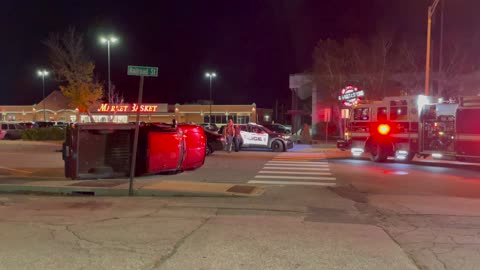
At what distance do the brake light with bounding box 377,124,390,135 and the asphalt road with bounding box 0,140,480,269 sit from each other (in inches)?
245

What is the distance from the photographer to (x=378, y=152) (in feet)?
64.9

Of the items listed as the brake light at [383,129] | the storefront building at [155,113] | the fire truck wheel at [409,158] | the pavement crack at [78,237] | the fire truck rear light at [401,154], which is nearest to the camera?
the pavement crack at [78,237]

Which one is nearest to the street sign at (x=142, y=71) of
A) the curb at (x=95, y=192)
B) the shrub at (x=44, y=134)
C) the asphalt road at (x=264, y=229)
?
the curb at (x=95, y=192)

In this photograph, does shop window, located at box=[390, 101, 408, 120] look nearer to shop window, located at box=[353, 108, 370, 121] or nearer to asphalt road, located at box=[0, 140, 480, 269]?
shop window, located at box=[353, 108, 370, 121]

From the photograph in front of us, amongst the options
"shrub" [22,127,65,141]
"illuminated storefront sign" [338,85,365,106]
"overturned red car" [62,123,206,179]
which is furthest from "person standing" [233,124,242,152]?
"shrub" [22,127,65,141]

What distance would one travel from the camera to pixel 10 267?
5551mm

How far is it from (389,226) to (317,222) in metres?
1.25

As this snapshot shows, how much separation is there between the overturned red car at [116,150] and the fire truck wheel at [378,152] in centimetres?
942

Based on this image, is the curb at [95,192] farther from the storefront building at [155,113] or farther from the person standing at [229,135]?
the storefront building at [155,113]

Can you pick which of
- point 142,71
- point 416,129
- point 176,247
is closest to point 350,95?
point 416,129

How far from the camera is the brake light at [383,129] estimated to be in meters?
19.6

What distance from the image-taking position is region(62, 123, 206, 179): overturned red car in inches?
509

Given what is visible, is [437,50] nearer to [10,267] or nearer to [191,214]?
[191,214]

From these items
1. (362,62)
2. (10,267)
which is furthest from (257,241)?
(362,62)
